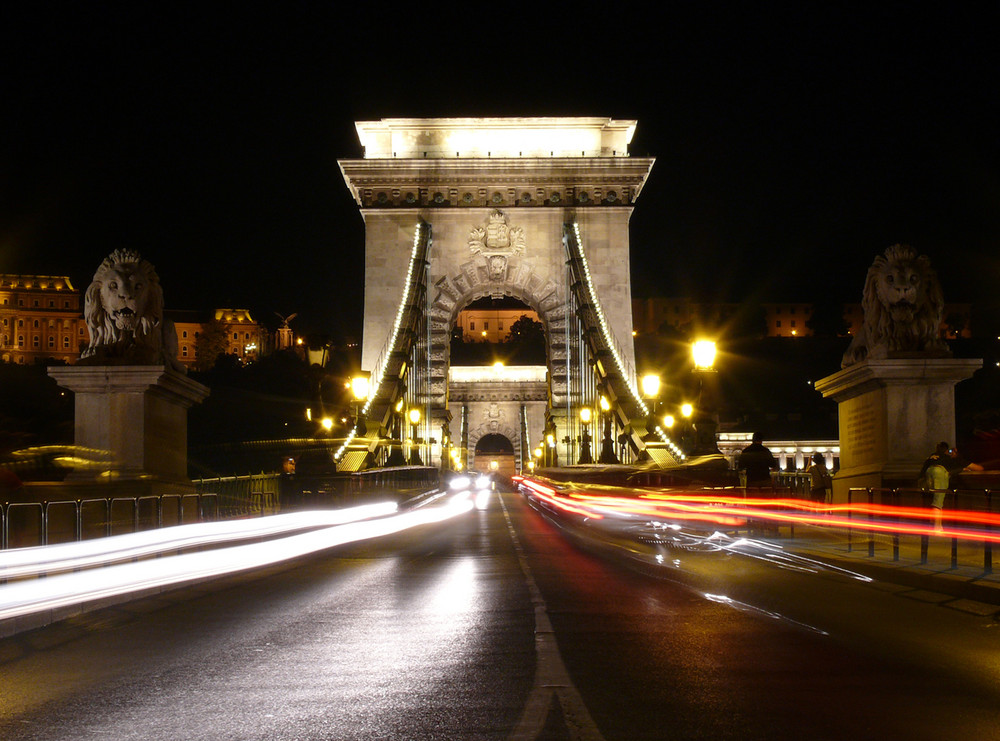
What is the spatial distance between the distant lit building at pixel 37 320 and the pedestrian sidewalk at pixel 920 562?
135 meters

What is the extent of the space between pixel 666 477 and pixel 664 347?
355ft

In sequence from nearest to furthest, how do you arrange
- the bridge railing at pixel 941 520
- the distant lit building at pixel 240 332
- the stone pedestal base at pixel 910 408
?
the bridge railing at pixel 941 520 → the stone pedestal base at pixel 910 408 → the distant lit building at pixel 240 332

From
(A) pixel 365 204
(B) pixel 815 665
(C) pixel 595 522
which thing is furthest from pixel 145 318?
(A) pixel 365 204

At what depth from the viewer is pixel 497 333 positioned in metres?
164

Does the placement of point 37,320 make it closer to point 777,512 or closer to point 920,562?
point 777,512

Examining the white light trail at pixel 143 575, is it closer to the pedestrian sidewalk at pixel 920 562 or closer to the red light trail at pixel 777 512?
the red light trail at pixel 777 512

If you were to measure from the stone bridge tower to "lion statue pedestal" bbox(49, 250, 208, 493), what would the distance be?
4100 cm

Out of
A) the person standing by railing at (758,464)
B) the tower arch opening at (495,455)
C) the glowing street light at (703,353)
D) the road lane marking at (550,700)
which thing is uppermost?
the glowing street light at (703,353)

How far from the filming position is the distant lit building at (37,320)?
463 feet

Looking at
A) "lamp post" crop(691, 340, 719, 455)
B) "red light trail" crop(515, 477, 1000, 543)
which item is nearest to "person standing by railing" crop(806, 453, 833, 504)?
"red light trail" crop(515, 477, 1000, 543)

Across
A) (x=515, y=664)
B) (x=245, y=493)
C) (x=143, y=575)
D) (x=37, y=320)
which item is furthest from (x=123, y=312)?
(x=37, y=320)

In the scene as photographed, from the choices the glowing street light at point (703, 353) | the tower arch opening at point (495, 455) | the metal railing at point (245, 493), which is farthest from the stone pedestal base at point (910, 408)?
the tower arch opening at point (495, 455)

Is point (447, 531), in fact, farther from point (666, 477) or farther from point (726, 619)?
point (726, 619)

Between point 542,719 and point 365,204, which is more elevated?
point 365,204
